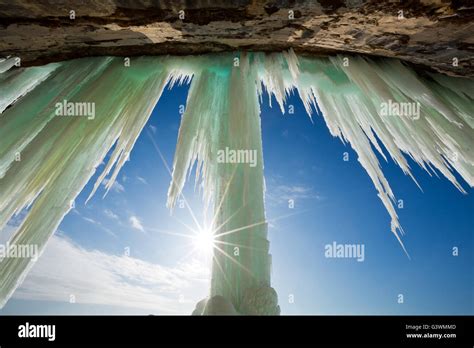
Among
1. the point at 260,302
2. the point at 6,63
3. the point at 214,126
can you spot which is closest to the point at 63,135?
the point at 6,63

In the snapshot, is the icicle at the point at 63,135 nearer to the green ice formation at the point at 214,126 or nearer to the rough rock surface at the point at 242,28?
the green ice formation at the point at 214,126

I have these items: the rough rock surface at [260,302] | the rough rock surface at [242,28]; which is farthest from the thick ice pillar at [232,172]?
the rough rock surface at [242,28]

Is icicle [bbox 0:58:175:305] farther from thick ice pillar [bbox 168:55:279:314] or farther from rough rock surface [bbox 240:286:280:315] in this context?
rough rock surface [bbox 240:286:280:315]

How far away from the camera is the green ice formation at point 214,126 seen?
2020 mm

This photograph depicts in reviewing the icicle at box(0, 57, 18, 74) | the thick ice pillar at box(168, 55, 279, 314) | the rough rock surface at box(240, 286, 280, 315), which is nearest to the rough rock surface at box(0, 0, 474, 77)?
the icicle at box(0, 57, 18, 74)

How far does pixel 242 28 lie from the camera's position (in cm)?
176

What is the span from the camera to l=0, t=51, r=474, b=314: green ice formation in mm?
2020

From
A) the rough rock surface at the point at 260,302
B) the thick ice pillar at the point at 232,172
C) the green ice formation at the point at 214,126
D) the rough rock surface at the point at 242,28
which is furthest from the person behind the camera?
the green ice formation at the point at 214,126

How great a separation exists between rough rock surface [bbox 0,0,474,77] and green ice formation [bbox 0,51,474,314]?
14cm

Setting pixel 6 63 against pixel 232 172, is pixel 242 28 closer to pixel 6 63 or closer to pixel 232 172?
pixel 232 172

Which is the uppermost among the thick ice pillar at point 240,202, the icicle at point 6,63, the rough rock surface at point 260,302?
the icicle at point 6,63

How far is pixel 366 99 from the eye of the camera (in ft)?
7.66

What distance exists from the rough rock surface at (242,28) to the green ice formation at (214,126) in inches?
5.4

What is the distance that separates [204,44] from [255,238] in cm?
115
